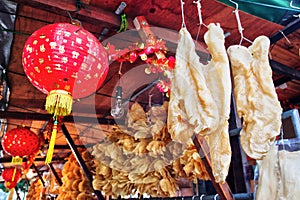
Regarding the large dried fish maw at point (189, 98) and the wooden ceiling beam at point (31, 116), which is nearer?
the large dried fish maw at point (189, 98)

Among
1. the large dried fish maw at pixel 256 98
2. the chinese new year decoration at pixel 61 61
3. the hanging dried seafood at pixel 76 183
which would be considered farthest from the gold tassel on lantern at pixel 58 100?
the hanging dried seafood at pixel 76 183

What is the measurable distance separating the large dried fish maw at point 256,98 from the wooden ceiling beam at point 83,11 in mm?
1163

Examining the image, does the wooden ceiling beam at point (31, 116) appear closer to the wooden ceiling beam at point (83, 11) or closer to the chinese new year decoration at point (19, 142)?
the chinese new year decoration at point (19, 142)

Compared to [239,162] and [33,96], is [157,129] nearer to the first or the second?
[239,162]

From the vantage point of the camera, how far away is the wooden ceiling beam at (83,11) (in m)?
1.72

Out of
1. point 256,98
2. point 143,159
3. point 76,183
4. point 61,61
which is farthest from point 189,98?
point 76,183

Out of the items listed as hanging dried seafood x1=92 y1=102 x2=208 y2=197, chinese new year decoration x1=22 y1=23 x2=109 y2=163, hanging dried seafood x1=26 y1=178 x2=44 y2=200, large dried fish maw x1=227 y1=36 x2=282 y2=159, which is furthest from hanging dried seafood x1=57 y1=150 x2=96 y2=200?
hanging dried seafood x1=26 y1=178 x2=44 y2=200

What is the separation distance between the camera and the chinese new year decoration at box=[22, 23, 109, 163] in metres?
1.44

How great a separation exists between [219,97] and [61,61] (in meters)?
0.96

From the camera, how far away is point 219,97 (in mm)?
1072

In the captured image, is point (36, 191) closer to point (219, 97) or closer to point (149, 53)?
point (149, 53)

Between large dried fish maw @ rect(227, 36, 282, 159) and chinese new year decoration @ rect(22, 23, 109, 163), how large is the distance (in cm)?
88

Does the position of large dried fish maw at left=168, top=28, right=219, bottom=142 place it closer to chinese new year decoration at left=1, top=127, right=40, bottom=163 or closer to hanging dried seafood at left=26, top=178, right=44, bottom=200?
chinese new year decoration at left=1, top=127, right=40, bottom=163

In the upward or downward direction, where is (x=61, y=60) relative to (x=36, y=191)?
upward
